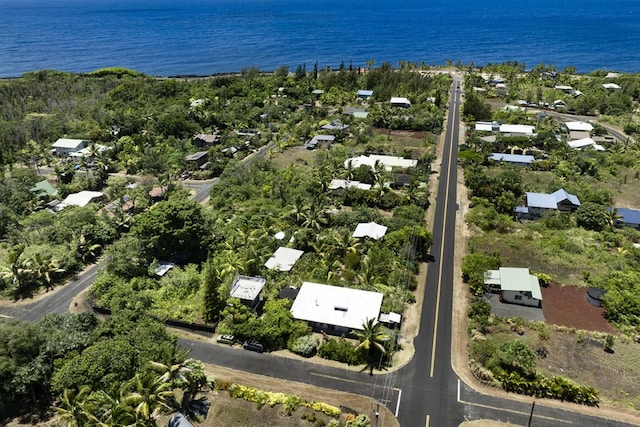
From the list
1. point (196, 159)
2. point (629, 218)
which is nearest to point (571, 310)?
point (629, 218)

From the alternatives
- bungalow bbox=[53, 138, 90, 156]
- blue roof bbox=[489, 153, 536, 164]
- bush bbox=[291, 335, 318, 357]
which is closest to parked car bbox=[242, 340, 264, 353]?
bush bbox=[291, 335, 318, 357]

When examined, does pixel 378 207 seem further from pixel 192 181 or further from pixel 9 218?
pixel 9 218

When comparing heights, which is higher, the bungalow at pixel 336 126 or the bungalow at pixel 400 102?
the bungalow at pixel 400 102

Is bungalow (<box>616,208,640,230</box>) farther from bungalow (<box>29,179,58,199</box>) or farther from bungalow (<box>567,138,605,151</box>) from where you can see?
bungalow (<box>29,179,58,199</box>)

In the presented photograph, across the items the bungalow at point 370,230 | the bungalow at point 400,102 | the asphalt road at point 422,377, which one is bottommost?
the asphalt road at point 422,377

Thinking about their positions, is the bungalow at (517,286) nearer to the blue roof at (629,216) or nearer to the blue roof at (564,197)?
the blue roof at (564,197)

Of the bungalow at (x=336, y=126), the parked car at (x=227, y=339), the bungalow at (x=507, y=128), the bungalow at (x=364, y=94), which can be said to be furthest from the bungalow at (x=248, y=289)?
the bungalow at (x=364, y=94)
